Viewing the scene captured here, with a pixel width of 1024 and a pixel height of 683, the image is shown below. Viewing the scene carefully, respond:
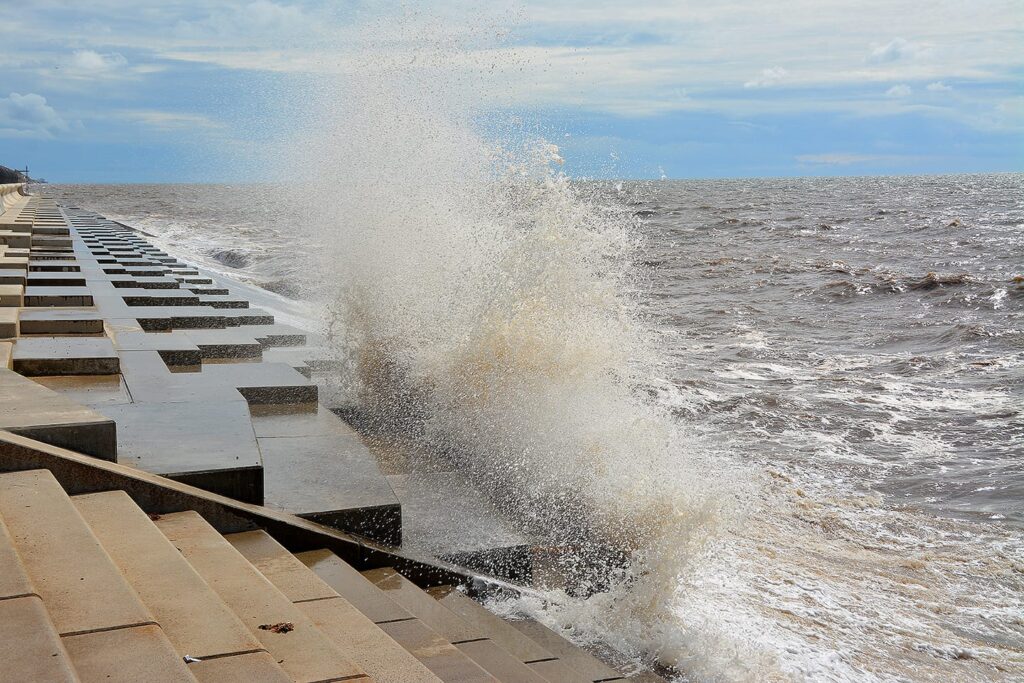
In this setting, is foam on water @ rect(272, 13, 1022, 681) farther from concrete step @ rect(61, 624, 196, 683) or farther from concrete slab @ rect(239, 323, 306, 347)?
concrete step @ rect(61, 624, 196, 683)

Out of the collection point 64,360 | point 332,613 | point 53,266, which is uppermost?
point 53,266

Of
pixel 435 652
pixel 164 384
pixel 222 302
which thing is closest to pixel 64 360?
pixel 164 384

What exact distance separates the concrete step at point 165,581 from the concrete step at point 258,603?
0.10 meters

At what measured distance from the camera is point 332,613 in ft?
8.31

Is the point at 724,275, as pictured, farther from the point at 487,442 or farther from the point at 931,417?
the point at 487,442

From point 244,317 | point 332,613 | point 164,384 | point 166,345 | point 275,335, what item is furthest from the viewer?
point 244,317

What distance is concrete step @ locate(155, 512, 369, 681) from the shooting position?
6.79ft

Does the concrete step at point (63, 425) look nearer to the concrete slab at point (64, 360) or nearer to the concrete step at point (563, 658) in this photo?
the concrete slab at point (64, 360)

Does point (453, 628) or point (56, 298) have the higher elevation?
point (56, 298)

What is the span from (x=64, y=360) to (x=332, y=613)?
117 inches

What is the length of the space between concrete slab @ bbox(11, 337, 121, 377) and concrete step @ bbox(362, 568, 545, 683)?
2356 mm

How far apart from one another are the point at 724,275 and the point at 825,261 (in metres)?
3.44

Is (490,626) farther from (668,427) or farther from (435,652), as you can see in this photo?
(668,427)

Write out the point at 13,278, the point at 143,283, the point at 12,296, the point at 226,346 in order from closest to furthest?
the point at 226,346 < the point at 12,296 < the point at 13,278 < the point at 143,283
